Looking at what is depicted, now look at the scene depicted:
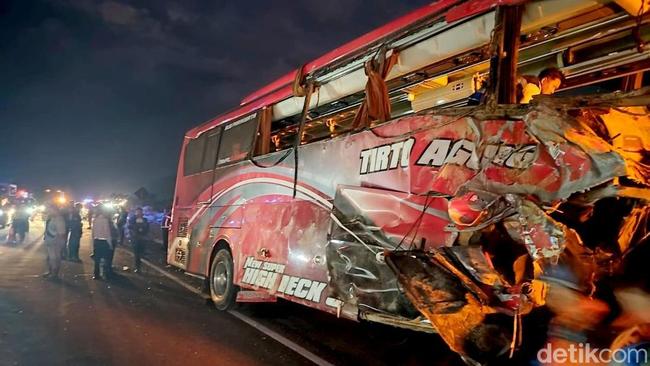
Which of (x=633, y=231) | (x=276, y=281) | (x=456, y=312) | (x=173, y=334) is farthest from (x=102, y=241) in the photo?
(x=633, y=231)

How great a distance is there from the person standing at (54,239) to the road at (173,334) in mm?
1150

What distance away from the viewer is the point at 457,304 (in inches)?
137

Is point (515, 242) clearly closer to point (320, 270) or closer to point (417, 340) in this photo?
point (320, 270)

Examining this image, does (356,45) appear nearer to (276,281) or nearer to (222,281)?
(276,281)

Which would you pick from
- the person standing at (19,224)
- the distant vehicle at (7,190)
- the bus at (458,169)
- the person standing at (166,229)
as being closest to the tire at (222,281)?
the bus at (458,169)

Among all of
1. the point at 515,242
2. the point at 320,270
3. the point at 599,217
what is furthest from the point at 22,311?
the point at 599,217

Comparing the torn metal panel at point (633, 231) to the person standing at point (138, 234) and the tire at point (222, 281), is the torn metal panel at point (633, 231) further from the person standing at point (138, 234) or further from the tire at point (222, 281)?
the person standing at point (138, 234)

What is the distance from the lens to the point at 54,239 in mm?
10680

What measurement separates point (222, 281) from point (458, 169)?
5.69 metres

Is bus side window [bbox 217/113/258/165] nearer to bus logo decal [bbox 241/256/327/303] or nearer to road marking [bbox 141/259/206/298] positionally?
bus logo decal [bbox 241/256/327/303]

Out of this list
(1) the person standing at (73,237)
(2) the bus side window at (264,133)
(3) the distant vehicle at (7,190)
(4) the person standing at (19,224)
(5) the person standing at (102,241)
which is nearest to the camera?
(2) the bus side window at (264,133)

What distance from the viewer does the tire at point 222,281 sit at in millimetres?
7848

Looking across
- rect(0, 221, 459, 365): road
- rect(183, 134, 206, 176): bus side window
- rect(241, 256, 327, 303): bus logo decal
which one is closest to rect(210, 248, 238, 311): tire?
rect(0, 221, 459, 365): road

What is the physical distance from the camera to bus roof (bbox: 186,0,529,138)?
3.93 meters
